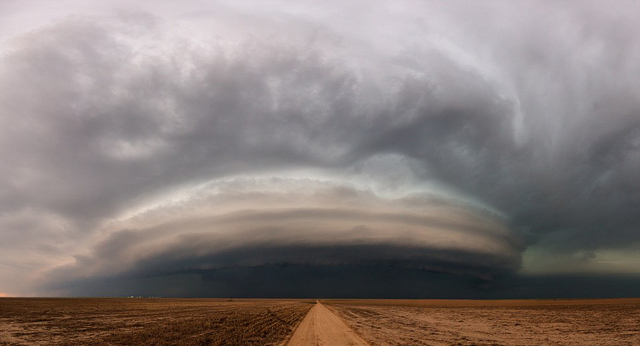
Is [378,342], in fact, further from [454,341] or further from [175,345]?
[175,345]

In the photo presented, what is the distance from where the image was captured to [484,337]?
36.0 meters

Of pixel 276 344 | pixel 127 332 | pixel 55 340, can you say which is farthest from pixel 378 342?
pixel 55 340

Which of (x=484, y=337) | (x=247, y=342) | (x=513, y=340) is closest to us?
(x=247, y=342)

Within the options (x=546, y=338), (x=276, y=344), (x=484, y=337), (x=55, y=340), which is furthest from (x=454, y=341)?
(x=55, y=340)

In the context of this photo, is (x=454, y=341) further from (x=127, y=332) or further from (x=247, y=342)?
(x=127, y=332)

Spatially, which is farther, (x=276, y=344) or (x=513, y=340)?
(x=513, y=340)

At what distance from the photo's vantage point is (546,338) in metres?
34.9

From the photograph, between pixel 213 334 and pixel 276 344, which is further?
→ pixel 213 334

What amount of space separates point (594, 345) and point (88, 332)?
43793 mm

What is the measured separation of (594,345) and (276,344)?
23885 millimetres

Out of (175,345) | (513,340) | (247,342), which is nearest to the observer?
(175,345)

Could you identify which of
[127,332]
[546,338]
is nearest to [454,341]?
[546,338]

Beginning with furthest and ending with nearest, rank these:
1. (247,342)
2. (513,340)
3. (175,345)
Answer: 1. (513,340)
2. (247,342)
3. (175,345)

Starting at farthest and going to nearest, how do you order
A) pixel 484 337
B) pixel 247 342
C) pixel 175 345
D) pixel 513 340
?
pixel 484 337 < pixel 513 340 < pixel 247 342 < pixel 175 345
